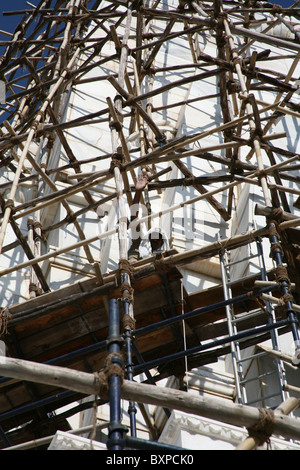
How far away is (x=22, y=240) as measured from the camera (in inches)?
455

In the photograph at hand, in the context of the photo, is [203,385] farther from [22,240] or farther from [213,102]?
[213,102]

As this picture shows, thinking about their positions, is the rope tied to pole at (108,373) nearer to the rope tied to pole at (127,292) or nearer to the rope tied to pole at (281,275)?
the rope tied to pole at (127,292)

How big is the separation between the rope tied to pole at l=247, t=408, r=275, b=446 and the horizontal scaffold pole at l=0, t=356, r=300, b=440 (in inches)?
0.8

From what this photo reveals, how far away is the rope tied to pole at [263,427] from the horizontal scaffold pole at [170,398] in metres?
0.02

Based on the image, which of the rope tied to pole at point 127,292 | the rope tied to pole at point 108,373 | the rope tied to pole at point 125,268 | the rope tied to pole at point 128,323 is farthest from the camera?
the rope tied to pole at point 125,268

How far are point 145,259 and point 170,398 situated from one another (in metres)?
3.91

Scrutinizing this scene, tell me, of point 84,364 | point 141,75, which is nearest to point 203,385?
point 84,364

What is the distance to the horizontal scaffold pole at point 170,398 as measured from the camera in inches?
199

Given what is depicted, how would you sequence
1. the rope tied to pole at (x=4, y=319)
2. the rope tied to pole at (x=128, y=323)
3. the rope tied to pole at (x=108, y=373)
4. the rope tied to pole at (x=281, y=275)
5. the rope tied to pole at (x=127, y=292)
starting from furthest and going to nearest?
the rope tied to pole at (x=4, y=319) → the rope tied to pole at (x=127, y=292) → the rope tied to pole at (x=281, y=275) → the rope tied to pole at (x=128, y=323) → the rope tied to pole at (x=108, y=373)

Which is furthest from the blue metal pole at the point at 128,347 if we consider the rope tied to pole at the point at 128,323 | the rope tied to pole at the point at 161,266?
the rope tied to pole at the point at 161,266

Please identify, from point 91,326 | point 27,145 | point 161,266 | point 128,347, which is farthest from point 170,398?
point 27,145

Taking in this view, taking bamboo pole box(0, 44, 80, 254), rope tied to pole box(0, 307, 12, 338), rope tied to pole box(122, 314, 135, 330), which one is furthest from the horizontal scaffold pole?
bamboo pole box(0, 44, 80, 254)

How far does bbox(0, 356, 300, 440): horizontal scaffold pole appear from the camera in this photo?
5.07 metres
